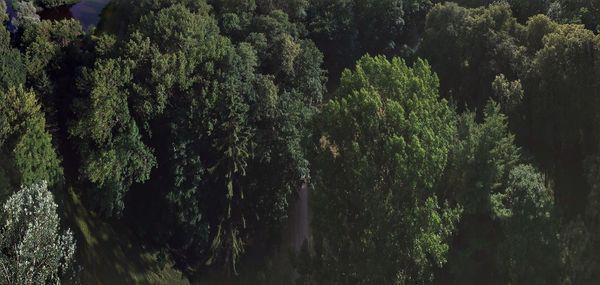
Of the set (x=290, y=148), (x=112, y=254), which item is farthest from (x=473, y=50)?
(x=112, y=254)

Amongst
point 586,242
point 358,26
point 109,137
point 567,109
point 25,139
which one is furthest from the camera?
point 358,26

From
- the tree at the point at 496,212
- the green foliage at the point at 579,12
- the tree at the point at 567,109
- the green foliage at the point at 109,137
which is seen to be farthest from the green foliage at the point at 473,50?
the green foliage at the point at 109,137

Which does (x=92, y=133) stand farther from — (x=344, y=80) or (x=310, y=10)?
(x=310, y=10)

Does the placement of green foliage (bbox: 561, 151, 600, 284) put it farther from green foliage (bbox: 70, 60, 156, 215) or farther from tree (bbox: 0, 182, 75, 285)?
green foliage (bbox: 70, 60, 156, 215)

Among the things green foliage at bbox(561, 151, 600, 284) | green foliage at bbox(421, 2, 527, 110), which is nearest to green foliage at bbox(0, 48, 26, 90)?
green foliage at bbox(421, 2, 527, 110)

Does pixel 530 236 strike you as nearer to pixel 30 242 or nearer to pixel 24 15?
pixel 30 242

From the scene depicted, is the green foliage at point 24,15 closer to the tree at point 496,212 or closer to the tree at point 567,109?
the tree at point 496,212

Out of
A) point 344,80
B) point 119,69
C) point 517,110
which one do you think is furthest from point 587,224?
point 119,69
